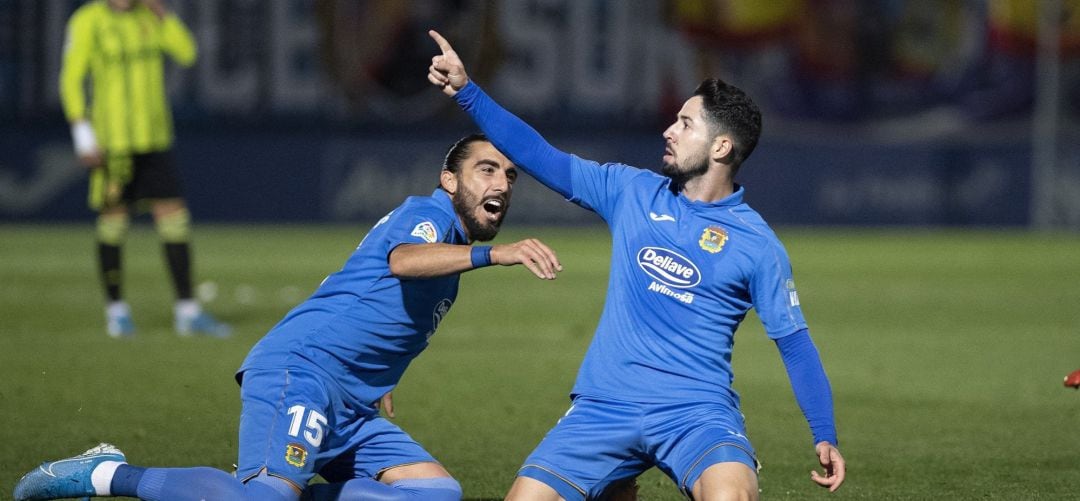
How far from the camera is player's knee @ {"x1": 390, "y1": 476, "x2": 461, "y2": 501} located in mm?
5719

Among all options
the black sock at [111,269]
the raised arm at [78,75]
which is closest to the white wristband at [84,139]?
the raised arm at [78,75]

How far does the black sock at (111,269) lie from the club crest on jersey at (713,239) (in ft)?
23.2

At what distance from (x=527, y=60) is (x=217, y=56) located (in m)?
4.46

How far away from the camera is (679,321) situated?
17.5ft

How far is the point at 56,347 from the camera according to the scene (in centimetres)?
1078

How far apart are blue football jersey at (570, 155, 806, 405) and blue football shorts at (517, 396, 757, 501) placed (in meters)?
0.05

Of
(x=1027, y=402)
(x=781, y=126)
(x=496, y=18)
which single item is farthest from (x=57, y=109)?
(x=1027, y=402)

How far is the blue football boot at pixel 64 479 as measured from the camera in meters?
5.47


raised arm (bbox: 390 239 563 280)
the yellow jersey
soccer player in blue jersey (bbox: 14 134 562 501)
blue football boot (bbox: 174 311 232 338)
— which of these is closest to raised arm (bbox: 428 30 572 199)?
soccer player in blue jersey (bbox: 14 134 562 501)

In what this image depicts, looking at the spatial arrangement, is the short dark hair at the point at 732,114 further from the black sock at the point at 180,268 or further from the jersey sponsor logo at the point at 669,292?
the black sock at the point at 180,268

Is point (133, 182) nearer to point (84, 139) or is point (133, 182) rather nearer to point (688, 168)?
point (84, 139)

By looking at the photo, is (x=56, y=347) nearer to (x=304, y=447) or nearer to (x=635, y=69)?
(x=304, y=447)

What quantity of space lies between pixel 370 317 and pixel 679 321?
1101 millimetres

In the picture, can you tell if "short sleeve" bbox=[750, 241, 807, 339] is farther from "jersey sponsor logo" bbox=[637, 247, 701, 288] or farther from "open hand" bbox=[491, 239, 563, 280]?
"open hand" bbox=[491, 239, 563, 280]
